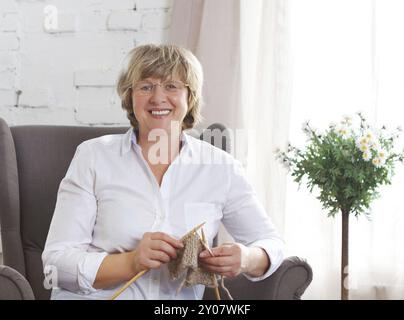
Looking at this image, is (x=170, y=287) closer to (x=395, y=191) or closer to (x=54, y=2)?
(x=395, y=191)

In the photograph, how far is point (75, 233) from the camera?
1339 mm

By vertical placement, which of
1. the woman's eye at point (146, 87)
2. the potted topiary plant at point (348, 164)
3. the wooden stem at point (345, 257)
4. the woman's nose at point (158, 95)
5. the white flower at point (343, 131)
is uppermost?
the woman's eye at point (146, 87)

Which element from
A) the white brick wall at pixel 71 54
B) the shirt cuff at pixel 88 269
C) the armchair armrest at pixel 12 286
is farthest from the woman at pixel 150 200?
the white brick wall at pixel 71 54

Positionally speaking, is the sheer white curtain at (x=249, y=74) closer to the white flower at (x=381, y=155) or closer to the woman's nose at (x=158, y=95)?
the white flower at (x=381, y=155)

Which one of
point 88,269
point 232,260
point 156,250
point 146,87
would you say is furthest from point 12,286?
point 146,87

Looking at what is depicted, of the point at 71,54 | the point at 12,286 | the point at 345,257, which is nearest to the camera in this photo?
the point at 12,286

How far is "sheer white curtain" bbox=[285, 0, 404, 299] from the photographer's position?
2.05 meters

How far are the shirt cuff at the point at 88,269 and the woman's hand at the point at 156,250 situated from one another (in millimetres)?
95

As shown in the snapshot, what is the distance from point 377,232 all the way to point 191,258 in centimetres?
103

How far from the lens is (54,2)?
2.24 meters

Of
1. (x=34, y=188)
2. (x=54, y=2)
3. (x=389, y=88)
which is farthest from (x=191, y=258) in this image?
(x=54, y=2)

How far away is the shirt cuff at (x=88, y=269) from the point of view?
1273 millimetres

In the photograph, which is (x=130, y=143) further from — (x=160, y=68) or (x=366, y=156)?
(x=366, y=156)

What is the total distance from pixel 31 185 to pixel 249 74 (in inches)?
33.3
